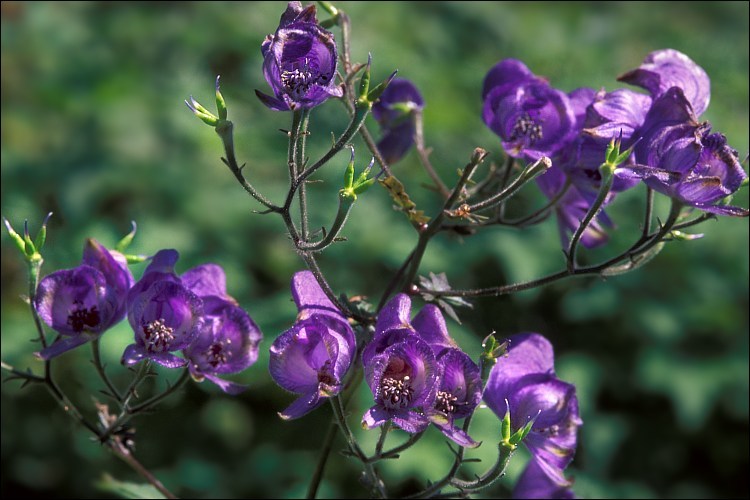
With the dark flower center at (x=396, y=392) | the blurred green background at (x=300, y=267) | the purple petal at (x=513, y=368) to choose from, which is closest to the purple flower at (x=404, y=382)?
the dark flower center at (x=396, y=392)

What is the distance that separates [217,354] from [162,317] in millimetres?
135

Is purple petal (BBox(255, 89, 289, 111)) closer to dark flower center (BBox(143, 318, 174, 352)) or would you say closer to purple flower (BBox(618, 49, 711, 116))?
dark flower center (BBox(143, 318, 174, 352))

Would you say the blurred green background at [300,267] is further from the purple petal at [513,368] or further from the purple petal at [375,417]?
the purple petal at [375,417]

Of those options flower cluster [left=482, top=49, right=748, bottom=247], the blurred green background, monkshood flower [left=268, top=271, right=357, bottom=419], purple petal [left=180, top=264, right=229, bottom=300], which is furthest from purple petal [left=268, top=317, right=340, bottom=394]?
the blurred green background

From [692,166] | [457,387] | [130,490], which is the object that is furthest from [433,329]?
[130,490]

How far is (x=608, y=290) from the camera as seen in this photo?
3025 millimetres

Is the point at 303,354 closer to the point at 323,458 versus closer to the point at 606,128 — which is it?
the point at 323,458

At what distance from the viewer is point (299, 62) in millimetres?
1239

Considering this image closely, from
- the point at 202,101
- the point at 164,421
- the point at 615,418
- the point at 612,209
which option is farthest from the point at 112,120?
the point at 615,418

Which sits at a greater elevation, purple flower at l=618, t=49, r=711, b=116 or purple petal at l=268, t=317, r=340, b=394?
purple flower at l=618, t=49, r=711, b=116

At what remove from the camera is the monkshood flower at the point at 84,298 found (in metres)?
1.39

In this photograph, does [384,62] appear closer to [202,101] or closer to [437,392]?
[202,101]

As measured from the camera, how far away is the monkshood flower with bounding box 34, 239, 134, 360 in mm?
1393

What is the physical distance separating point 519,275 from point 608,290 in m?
0.47
